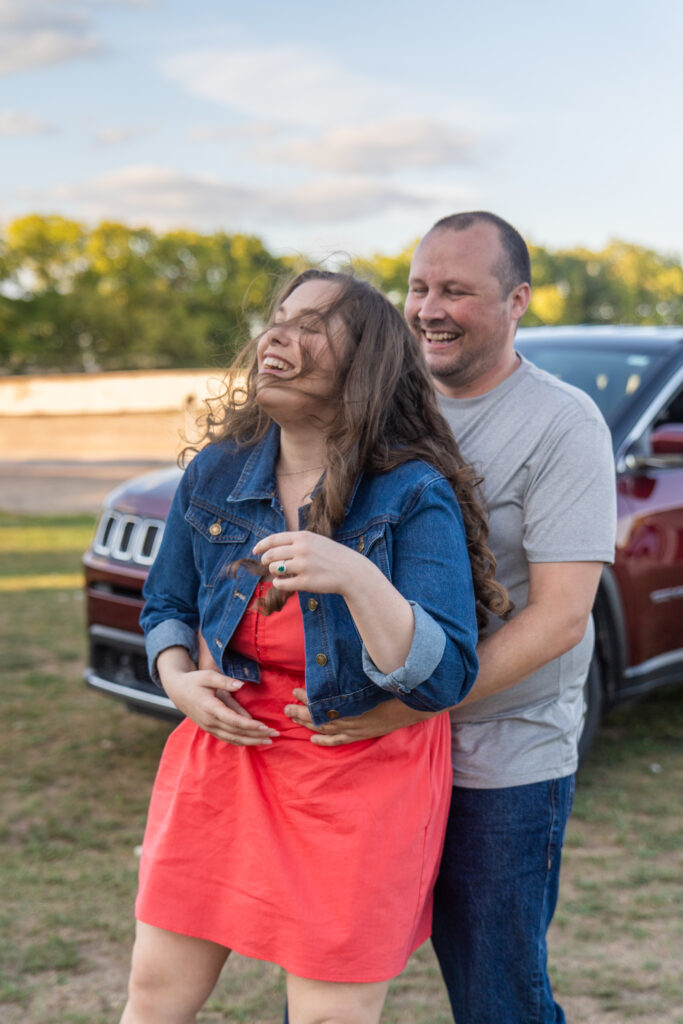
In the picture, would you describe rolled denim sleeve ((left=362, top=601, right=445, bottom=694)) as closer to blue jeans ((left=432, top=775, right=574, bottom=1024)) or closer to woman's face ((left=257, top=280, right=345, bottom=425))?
woman's face ((left=257, top=280, right=345, bottom=425))

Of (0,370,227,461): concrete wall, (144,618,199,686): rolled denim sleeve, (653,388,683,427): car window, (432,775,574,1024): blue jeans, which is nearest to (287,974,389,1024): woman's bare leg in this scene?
(432,775,574,1024): blue jeans

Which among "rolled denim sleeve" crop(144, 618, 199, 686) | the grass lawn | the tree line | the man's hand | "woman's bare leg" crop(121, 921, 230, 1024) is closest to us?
the man's hand

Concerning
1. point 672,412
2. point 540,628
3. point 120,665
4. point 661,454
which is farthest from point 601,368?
point 540,628

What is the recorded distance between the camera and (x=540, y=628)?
196 centimetres

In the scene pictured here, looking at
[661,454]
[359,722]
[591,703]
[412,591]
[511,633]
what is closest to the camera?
[412,591]

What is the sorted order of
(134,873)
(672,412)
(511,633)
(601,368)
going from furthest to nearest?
(601,368), (672,412), (134,873), (511,633)

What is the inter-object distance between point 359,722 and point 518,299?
104cm

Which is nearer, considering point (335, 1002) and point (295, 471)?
point (335, 1002)

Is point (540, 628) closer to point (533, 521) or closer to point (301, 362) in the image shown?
point (533, 521)

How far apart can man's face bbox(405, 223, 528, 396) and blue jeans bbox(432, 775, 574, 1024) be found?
0.85 meters

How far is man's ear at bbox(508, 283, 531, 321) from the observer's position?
2.27 metres

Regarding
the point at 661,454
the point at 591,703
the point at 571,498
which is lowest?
the point at 591,703

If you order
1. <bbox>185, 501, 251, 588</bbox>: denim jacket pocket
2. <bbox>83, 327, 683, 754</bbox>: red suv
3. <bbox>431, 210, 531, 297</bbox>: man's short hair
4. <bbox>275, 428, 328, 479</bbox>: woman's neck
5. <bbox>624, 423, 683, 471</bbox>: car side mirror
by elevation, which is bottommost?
<bbox>83, 327, 683, 754</bbox>: red suv

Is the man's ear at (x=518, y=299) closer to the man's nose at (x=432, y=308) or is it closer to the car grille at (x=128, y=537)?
the man's nose at (x=432, y=308)
